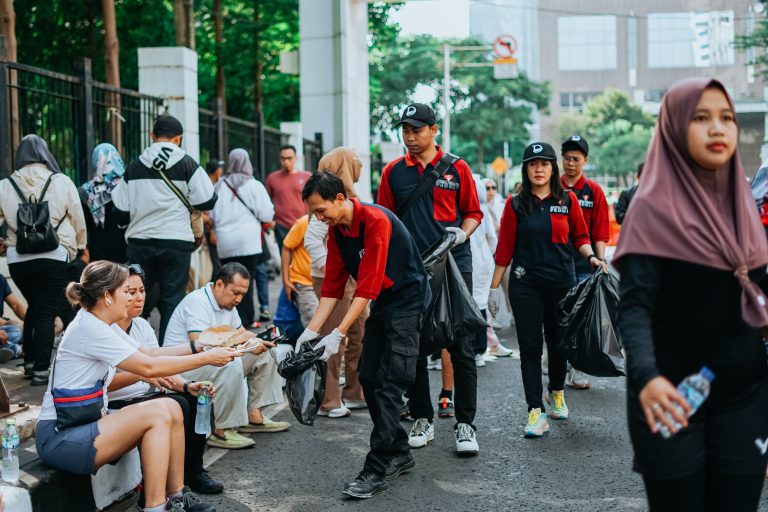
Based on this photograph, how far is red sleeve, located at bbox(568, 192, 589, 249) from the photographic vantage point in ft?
22.7

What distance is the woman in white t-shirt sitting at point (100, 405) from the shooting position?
4750 millimetres

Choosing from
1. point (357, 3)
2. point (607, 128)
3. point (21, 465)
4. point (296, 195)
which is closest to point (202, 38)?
point (357, 3)

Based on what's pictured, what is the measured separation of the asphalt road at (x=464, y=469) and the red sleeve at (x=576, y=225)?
1.30 meters

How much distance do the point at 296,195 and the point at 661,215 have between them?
31.7ft

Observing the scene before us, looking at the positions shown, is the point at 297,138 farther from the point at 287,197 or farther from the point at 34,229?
the point at 34,229

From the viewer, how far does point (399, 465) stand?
576cm

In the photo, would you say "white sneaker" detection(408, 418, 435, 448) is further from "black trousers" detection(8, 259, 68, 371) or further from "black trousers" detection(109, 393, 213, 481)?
"black trousers" detection(8, 259, 68, 371)

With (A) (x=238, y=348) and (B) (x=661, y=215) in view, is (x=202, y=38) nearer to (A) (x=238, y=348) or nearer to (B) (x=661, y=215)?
(A) (x=238, y=348)

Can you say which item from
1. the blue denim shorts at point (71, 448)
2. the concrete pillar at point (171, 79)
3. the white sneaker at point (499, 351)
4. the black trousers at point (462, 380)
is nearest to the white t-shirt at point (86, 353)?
the blue denim shorts at point (71, 448)

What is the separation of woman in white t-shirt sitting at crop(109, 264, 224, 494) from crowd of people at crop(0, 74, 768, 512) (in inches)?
0.5

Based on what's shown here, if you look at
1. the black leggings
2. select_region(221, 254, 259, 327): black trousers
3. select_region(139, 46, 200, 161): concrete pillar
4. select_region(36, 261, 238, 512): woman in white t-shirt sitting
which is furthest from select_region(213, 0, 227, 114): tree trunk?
the black leggings

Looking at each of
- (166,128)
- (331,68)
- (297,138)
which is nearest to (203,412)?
(166,128)

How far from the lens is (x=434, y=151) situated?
21.4 ft

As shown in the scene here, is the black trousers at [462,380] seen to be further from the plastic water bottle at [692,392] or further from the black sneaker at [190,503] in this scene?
the plastic water bottle at [692,392]
